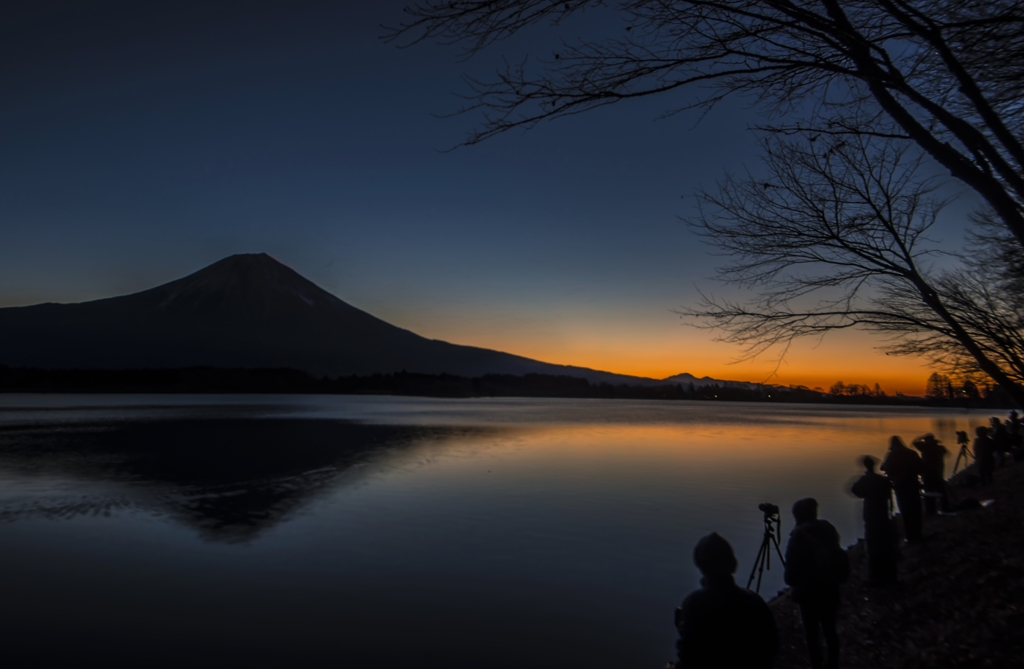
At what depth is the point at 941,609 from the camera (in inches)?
221

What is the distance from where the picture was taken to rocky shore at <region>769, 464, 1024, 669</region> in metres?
4.65

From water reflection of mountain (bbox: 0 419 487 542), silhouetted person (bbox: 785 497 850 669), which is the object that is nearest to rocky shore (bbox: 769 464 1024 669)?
silhouetted person (bbox: 785 497 850 669)

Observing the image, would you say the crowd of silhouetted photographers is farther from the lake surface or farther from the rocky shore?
the lake surface

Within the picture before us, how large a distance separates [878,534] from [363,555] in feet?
25.0

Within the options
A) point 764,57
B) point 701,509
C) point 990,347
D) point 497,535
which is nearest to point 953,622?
point 990,347

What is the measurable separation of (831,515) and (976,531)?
21.7 ft

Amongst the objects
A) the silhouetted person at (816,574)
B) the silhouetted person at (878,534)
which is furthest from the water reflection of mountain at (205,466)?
the silhouetted person at (878,534)

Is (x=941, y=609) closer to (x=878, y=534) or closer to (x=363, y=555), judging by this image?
(x=878, y=534)

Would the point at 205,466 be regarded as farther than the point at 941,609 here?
Yes

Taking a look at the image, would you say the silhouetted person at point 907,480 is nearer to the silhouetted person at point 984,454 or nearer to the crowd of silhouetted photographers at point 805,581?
the crowd of silhouetted photographers at point 805,581

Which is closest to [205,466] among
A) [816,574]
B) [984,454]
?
[816,574]

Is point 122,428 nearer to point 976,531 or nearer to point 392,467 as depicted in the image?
point 392,467

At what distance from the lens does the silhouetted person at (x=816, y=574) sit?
4762 millimetres

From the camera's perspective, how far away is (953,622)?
517 centimetres
